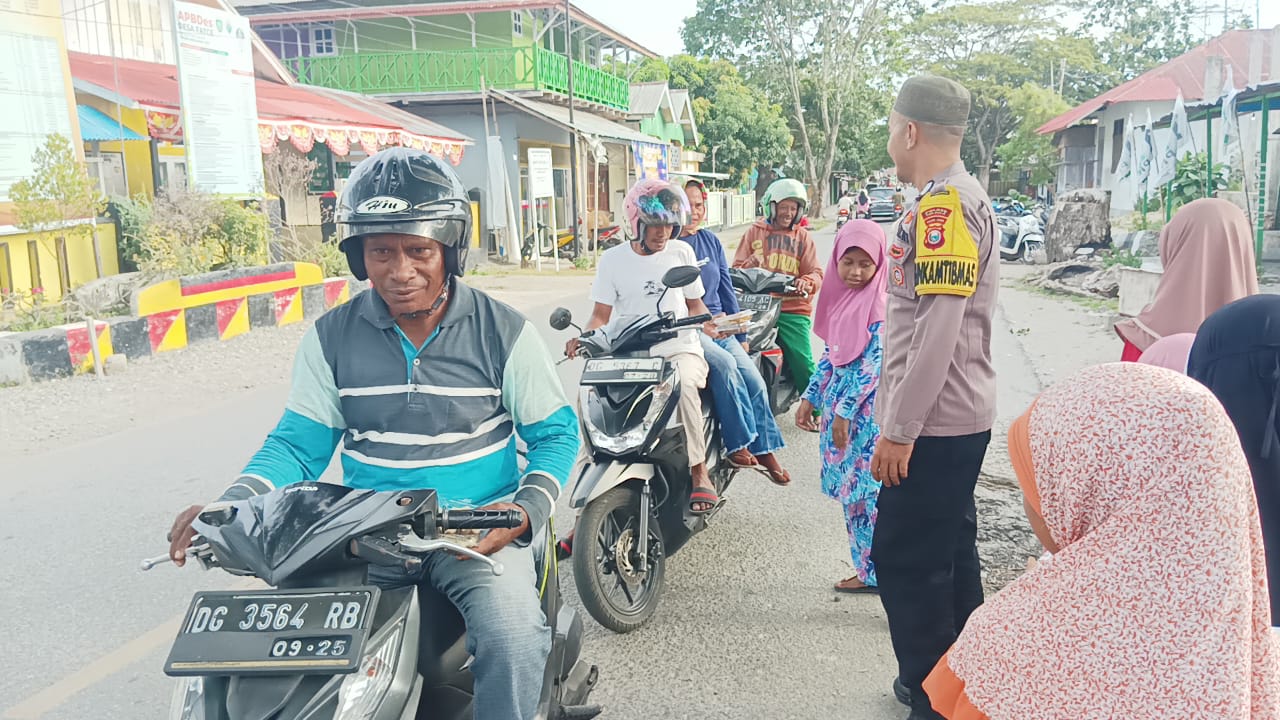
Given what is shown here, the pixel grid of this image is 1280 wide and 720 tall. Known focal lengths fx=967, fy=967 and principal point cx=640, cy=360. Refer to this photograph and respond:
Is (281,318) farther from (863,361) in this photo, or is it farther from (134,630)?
(863,361)

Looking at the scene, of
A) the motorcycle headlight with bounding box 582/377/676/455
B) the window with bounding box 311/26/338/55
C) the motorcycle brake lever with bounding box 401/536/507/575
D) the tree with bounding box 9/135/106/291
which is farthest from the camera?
the window with bounding box 311/26/338/55

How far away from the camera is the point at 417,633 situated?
1.99 metres

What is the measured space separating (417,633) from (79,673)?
2.12 m

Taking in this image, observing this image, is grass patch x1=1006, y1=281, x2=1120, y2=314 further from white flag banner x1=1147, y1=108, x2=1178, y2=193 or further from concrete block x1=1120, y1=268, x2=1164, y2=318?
white flag banner x1=1147, y1=108, x2=1178, y2=193

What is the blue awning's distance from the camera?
39.8 ft

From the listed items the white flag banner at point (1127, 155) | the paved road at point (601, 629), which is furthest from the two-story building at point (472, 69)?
the paved road at point (601, 629)

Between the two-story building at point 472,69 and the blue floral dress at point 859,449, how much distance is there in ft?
58.9

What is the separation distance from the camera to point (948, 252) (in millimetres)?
2682

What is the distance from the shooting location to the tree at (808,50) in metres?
41.6

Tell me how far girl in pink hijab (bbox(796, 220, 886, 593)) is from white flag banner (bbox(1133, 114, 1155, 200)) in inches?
620

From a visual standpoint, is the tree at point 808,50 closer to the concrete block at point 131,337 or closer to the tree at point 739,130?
the tree at point 739,130

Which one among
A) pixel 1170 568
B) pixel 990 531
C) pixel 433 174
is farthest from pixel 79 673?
pixel 990 531

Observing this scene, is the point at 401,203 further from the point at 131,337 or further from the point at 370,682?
the point at 131,337

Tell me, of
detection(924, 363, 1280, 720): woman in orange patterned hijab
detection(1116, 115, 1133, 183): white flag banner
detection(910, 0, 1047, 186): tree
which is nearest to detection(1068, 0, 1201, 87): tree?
detection(910, 0, 1047, 186): tree
